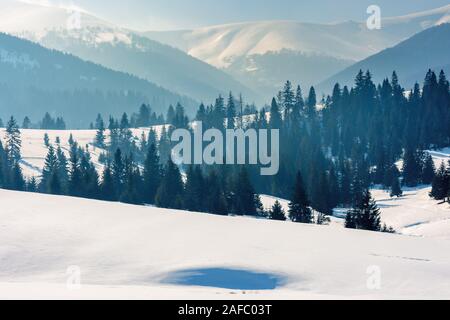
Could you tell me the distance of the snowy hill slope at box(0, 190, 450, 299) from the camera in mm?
14703

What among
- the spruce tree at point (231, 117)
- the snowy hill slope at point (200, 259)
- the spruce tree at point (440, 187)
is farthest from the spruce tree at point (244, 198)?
the spruce tree at point (231, 117)

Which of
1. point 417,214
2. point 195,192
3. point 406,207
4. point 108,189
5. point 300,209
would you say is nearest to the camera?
point 300,209

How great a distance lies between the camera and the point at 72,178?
79.7 m

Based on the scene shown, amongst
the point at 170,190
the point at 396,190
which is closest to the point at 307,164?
the point at 396,190

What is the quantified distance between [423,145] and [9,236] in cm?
10447

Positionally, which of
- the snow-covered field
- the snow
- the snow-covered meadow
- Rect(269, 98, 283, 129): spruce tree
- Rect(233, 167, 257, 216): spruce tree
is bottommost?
the snow

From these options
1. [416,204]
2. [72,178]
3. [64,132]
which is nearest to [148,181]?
[72,178]

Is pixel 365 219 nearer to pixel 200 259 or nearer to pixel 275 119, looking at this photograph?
pixel 200 259

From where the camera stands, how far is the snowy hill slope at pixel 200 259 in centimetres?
1470

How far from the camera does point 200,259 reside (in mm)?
17609

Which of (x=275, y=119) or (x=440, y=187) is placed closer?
(x=440, y=187)

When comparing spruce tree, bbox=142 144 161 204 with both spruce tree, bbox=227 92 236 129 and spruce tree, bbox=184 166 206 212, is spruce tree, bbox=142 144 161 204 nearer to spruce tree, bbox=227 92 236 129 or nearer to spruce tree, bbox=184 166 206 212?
spruce tree, bbox=184 166 206 212

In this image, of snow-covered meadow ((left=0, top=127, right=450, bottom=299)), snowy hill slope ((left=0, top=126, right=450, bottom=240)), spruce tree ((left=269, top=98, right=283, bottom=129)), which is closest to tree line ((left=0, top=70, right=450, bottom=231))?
spruce tree ((left=269, top=98, right=283, bottom=129))
